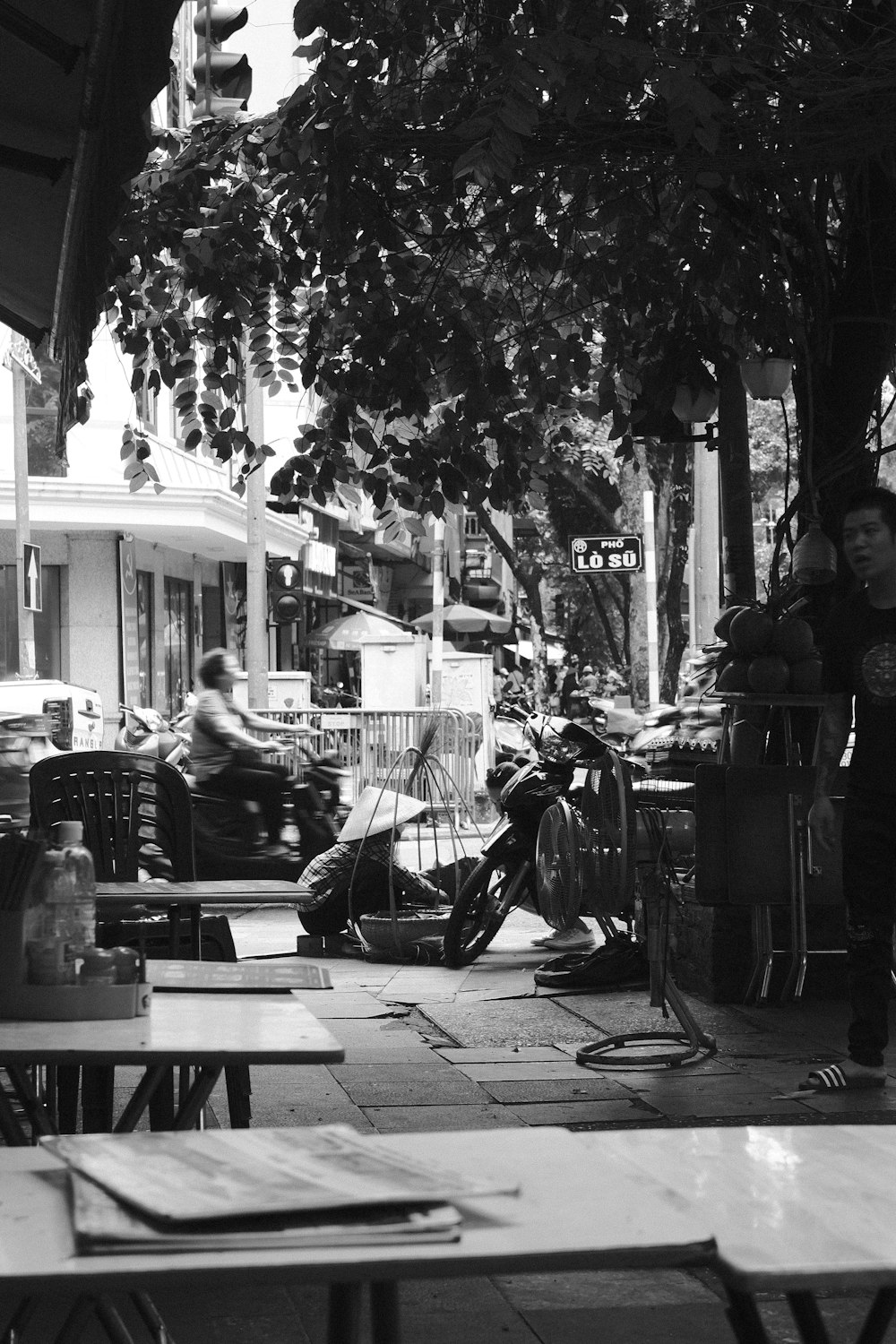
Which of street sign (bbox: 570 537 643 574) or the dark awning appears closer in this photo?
the dark awning

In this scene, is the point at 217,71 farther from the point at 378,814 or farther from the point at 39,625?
the point at 39,625

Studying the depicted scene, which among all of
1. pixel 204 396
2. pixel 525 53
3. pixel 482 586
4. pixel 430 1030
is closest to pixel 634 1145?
pixel 525 53

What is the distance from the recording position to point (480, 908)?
9562mm

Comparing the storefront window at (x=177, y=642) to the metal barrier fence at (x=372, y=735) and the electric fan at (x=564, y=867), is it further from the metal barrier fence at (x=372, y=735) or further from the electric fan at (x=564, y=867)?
the electric fan at (x=564, y=867)

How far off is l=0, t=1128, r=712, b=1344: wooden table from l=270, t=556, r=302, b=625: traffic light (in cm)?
2368

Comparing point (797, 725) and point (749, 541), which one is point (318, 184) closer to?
point (749, 541)

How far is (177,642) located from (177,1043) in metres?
26.8

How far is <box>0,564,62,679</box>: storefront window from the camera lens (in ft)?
76.4

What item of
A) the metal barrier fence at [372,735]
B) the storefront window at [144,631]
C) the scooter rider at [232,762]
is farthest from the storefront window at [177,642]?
the scooter rider at [232,762]

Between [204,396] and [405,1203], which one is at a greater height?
[204,396]

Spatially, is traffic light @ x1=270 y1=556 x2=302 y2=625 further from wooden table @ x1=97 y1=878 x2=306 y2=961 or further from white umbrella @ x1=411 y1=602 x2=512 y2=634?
wooden table @ x1=97 y1=878 x2=306 y2=961

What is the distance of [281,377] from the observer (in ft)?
32.0

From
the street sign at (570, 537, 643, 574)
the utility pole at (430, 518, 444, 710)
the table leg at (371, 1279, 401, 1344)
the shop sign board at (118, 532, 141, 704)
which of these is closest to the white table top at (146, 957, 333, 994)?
the table leg at (371, 1279, 401, 1344)

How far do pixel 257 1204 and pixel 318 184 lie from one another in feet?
21.7
